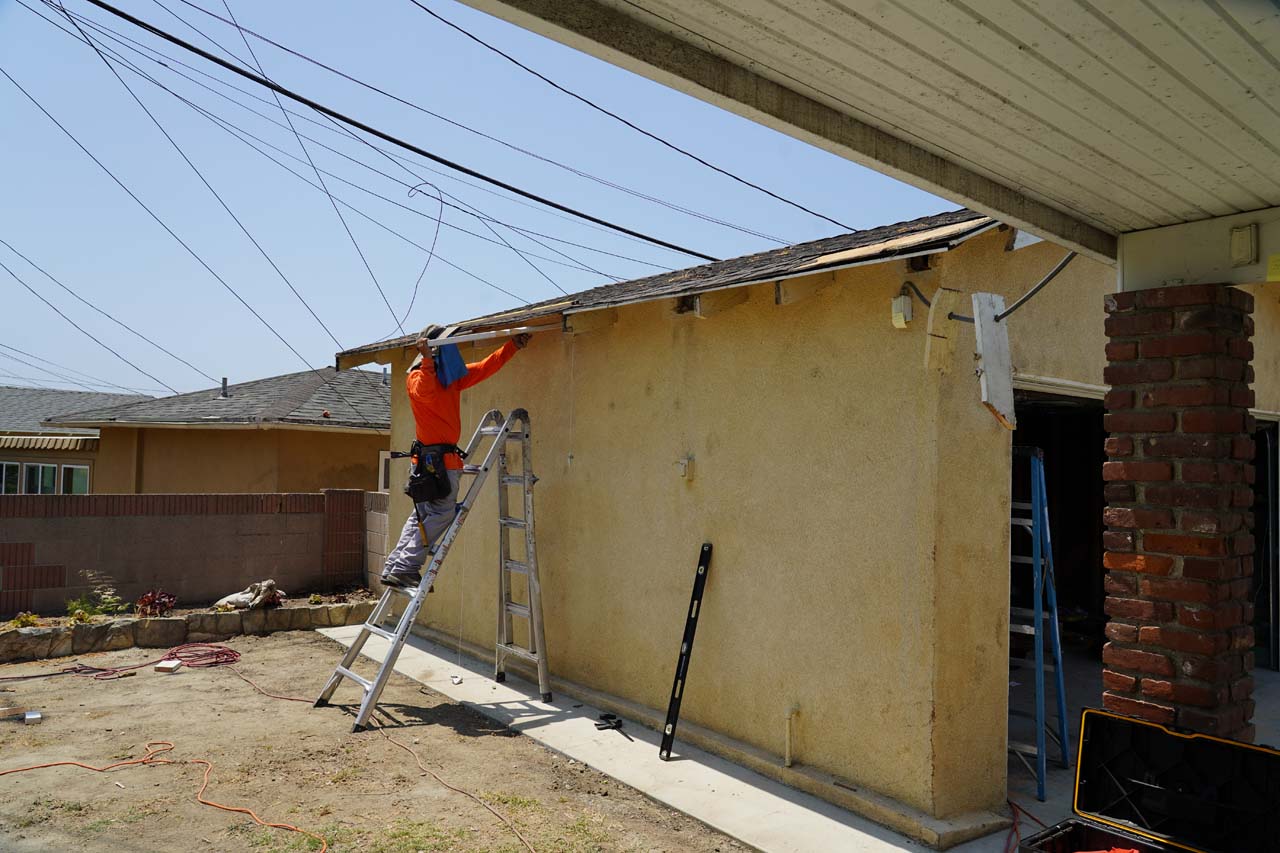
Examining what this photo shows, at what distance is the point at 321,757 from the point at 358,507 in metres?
6.59

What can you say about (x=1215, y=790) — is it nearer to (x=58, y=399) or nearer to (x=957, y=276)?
(x=957, y=276)

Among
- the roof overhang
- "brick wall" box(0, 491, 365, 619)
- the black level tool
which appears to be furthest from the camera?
"brick wall" box(0, 491, 365, 619)

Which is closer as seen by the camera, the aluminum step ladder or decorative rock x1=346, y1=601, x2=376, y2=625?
the aluminum step ladder

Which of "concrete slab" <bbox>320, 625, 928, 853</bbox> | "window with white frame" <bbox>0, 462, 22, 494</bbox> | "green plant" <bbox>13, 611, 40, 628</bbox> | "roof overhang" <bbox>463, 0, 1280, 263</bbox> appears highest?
"roof overhang" <bbox>463, 0, 1280, 263</bbox>

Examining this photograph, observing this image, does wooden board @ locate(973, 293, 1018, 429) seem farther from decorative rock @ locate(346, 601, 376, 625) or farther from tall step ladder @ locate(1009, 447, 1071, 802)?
decorative rock @ locate(346, 601, 376, 625)

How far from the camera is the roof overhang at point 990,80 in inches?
90.7

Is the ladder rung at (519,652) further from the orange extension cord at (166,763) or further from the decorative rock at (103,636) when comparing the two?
the decorative rock at (103,636)

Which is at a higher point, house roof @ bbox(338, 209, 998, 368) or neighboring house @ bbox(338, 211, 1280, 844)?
house roof @ bbox(338, 209, 998, 368)

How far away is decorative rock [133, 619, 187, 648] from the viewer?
985cm

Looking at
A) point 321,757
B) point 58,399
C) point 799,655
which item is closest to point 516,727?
point 321,757

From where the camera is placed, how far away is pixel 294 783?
18.8ft

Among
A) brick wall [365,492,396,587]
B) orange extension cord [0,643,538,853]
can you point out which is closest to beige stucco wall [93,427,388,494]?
brick wall [365,492,396,587]

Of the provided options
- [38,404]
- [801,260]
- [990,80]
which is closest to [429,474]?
[801,260]

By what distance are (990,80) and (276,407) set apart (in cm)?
1573
